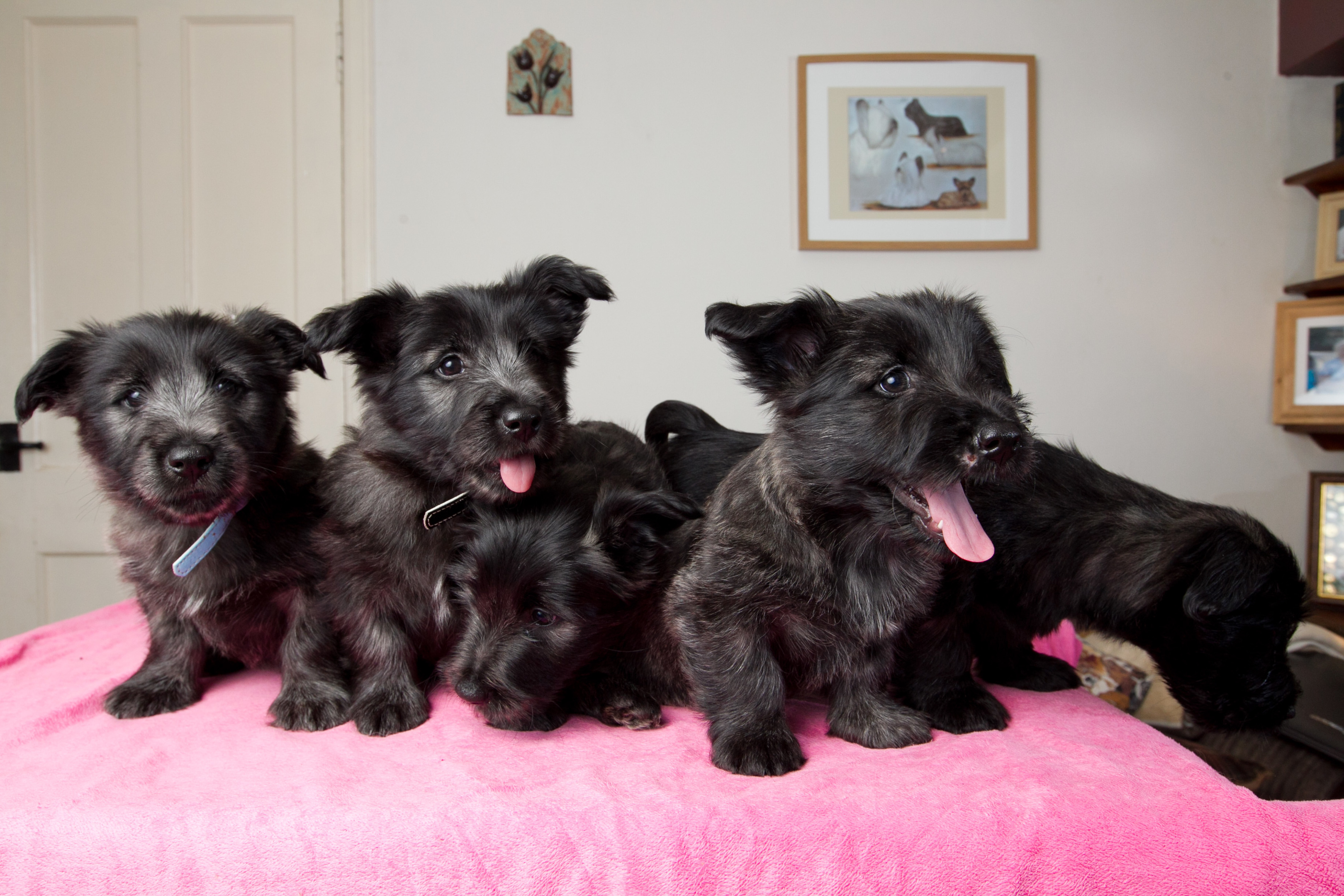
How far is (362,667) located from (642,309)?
299 cm

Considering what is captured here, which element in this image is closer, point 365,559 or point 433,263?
point 365,559

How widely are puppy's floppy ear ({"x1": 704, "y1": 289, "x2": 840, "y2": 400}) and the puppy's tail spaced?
0.93 meters

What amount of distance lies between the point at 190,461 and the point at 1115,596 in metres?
2.21

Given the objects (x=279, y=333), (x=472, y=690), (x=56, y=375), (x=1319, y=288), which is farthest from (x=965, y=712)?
(x=1319, y=288)

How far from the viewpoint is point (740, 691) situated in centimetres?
172

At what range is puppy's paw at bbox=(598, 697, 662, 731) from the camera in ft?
6.31

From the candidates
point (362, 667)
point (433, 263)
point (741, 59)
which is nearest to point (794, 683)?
point (362, 667)

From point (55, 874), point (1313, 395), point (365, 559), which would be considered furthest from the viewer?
point (1313, 395)

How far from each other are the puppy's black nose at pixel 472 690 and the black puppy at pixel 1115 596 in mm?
1023

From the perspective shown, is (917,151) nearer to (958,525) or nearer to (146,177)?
(958,525)

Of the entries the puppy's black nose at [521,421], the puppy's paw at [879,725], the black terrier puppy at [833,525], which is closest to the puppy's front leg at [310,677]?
the puppy's black nose at [521,421]

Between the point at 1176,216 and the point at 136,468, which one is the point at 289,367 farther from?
the point at 1176,216

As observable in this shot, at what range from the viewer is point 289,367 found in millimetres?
2135

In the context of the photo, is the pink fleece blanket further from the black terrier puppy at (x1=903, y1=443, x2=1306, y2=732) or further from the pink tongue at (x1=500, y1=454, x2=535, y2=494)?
the pink tongue at (x1=500, y1=454, x2=535, y2=494)
